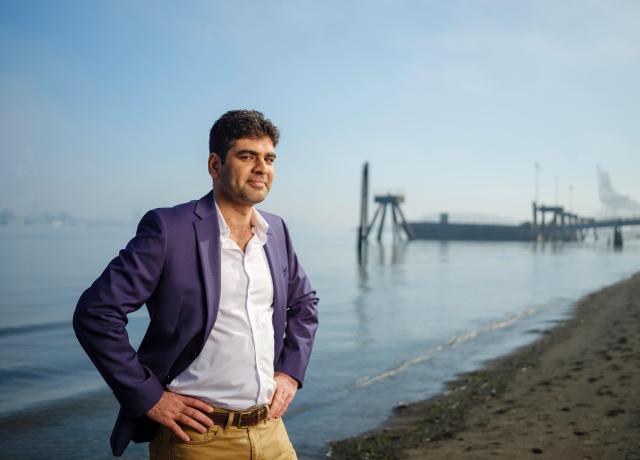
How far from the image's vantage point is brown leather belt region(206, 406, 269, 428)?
1.92m

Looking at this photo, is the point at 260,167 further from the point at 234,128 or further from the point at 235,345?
the point at 235,345

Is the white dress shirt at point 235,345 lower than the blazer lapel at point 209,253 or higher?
lower

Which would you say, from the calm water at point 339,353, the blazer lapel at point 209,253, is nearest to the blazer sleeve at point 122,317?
the blazer lapel at point 209,253

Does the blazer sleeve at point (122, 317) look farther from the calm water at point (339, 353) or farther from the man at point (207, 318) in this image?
the calm water at point (339, 353)

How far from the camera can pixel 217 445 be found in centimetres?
192

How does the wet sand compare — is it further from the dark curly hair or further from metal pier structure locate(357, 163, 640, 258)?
metal pier structure locate(357, 163, 640, 258)

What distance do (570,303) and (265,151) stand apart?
621 inches

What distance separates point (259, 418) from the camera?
199 centimetres

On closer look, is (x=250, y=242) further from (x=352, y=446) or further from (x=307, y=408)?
(x=307, y=408)

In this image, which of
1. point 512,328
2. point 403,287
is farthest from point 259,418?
point 403,287

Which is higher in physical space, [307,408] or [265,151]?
[265,151]

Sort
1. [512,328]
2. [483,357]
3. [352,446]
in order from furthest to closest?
1. [512,328]
2. [483,357]
3. [352,446]

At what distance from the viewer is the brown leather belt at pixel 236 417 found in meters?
1.92

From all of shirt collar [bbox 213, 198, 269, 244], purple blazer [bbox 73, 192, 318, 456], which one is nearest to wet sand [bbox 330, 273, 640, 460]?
shirt collar [bbox 213, 198, 269, 244]
